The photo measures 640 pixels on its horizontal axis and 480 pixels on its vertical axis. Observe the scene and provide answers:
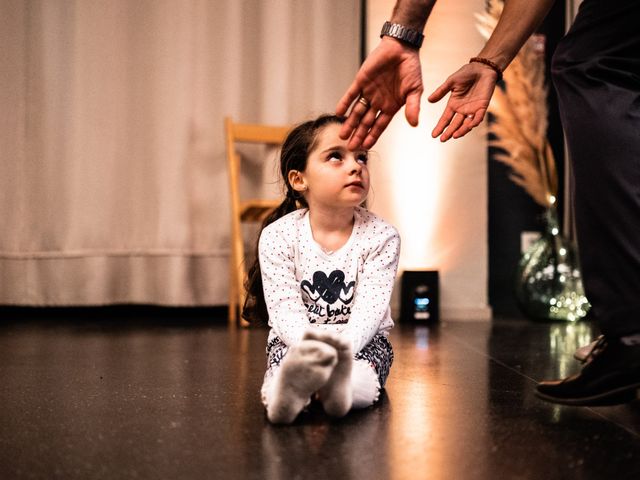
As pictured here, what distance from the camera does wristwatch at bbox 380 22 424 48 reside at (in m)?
1.20

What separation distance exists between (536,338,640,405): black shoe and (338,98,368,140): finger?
21.3 inches

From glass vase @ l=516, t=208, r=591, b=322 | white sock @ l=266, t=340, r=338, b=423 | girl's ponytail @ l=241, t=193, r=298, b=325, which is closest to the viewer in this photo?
white sock @ l=266, t=340, r=338, b=423

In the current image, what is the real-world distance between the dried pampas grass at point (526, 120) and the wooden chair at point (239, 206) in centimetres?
90

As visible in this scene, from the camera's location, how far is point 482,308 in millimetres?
2943

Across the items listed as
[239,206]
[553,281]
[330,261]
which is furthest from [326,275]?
[553,281]

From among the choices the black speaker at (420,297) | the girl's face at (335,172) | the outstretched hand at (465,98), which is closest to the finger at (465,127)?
the outstretched hand at (465,98)

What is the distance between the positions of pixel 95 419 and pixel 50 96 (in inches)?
81.4

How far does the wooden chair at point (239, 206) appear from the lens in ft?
8.81

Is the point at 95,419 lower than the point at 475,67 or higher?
lower

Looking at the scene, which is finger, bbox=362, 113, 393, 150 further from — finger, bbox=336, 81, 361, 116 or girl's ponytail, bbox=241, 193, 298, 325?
girl's ponytail, bbox=241, 193, 298, 325

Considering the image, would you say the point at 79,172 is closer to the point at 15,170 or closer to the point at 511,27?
the point at 15,170

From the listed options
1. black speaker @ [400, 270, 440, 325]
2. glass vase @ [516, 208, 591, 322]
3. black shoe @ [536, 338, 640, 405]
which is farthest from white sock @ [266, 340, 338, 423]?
glass vase @ [516, 208, 591, 322]

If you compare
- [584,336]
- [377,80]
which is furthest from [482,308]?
[377,80]

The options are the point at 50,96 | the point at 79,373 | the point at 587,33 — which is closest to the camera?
the point at 587,33
